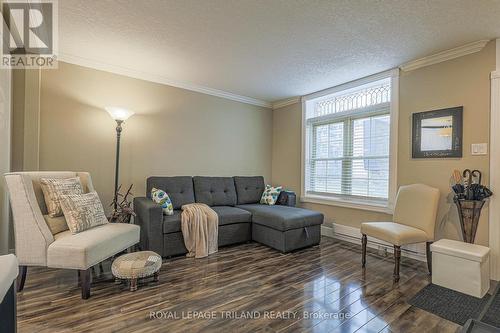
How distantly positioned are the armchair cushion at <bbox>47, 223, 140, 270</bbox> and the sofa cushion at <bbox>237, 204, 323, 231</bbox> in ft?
5.86

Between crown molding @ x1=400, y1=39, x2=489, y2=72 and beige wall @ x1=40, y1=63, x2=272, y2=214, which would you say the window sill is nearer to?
beige wall @ x1=40, y1=63, x2=272, y2=214

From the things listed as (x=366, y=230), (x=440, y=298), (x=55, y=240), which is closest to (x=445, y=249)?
(x=440, y=298)

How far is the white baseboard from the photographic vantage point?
304 centimetres

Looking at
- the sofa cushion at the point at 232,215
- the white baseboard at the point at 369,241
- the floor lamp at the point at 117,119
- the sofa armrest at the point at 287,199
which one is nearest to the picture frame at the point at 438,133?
the white baseboard at the point at 369,241

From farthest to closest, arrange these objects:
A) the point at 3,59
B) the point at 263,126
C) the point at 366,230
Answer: the point at 263,126
the point at 366,230
the point at 3,59

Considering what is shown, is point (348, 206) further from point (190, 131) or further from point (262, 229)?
point (190, 131)

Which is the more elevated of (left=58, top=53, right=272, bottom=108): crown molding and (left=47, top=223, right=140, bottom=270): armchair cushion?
(left=58, top=53, right=272, bottom=108): crown molding

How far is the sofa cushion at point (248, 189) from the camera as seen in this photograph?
14.1ft

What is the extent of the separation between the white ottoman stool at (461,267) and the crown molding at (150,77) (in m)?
3.61

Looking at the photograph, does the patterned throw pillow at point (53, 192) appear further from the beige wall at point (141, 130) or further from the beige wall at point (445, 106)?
the beige wall at point (445, 106)

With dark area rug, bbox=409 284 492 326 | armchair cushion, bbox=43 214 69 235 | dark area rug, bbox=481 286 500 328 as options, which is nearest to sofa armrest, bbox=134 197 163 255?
armchair cushion, bbox=43 214 69 235

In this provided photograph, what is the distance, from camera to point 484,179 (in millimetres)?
2580

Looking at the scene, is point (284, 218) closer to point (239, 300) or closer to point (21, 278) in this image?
point (239, 300)

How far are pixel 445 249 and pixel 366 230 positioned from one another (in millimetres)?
716
